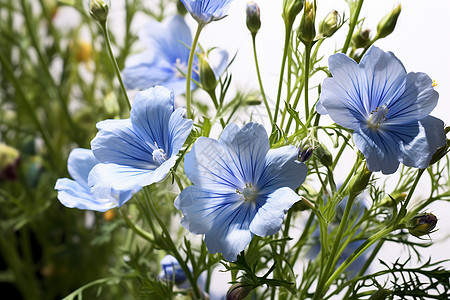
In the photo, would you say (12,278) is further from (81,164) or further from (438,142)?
(438,142)

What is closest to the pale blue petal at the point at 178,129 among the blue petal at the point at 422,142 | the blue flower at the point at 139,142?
the blue flower at the point at 139,142

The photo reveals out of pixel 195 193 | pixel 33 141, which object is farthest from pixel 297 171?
pixel 33 141

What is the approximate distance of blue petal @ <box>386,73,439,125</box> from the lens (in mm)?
286

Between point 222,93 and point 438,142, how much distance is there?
0.13 meters

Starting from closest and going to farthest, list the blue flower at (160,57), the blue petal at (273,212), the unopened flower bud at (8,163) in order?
the blue petal at (273,212) → the blue flower at (160,57) → the unopened flower bud at (8,163)

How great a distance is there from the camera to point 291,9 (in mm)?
322

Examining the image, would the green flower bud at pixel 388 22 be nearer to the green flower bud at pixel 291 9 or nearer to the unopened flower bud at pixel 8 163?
the green flower bud at pixel 291 9

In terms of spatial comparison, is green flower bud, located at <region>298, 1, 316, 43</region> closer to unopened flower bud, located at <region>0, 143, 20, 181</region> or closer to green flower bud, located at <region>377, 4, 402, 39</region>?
green flower bud, located at <region>377, 4, 402, 39</region>

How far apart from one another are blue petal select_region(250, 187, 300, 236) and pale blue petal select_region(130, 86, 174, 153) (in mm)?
70

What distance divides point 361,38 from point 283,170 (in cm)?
11

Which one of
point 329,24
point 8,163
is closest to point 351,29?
point 329,24

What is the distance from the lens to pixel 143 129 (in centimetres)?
32

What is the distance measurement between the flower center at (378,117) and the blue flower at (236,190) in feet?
0.14

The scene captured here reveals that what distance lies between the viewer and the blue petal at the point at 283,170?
0.28 m
